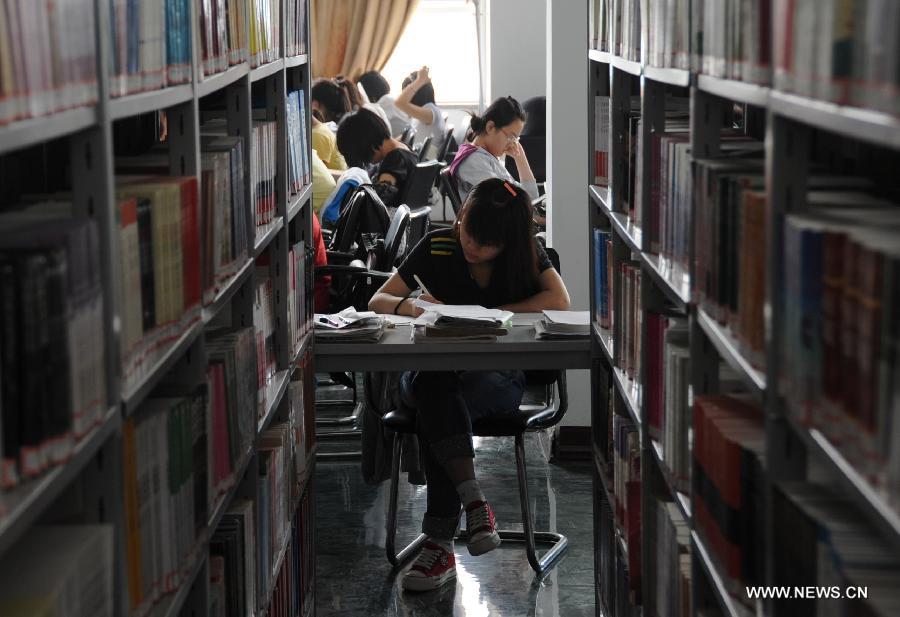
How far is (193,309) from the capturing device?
1910mm

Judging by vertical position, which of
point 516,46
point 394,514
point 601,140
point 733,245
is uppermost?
point 516,46

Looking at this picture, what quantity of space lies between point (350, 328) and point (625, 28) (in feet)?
4.25

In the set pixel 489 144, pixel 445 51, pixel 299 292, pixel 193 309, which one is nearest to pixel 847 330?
pixel 193 309

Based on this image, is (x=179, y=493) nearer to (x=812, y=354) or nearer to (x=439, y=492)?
(x=812, y=354)

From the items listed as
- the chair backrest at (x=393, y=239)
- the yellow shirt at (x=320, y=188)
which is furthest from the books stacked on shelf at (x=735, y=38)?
the yellow shirt at (x=320, y=188)

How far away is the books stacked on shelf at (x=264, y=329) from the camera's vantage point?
8.68ft

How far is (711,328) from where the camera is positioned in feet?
5.69

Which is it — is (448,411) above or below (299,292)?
below

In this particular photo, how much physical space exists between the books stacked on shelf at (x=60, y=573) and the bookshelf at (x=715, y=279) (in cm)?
77

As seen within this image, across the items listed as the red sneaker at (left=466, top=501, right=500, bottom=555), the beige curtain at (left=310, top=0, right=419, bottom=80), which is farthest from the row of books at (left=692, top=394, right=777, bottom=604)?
the beige curtain at (left=310, top=0, right=419, bottom=80)

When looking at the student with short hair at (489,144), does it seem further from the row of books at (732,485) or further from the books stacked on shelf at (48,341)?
the books stacked on shelf at (48,341)

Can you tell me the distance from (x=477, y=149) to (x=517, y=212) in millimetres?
2431

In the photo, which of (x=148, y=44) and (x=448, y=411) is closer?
(x=148, y=44)

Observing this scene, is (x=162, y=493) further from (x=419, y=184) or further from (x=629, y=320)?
(x=419, y=184)
